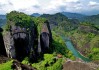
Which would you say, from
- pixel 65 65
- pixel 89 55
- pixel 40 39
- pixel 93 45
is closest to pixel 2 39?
pixel 40 39

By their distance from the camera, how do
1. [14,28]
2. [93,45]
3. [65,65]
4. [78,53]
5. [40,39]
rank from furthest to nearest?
[78,53] → [93,45] → [40,39] → [14,28] → [65,65]

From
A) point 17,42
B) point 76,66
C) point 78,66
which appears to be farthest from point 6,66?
point 17,42

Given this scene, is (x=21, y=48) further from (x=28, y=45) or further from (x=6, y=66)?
(x=6, y=66)

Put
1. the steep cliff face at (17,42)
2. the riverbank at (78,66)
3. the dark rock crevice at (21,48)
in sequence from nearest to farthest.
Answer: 1. the riverbank at (78,66)
2. the steep cliff face at (17,42)
3. the dark rock crevice at (21,48)

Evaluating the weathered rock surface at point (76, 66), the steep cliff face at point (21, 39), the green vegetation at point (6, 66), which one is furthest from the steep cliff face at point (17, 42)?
the green vegetation at point (6, 66)

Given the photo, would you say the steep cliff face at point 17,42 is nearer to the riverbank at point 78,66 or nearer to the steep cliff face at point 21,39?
the steep cliff face at point 21,39

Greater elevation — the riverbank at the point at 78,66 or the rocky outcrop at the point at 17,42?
the rocky outcrop at the point at 17,42

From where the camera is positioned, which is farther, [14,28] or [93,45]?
[93,45]

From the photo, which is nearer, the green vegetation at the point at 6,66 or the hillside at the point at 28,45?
the green vegetation at the point at 6,66

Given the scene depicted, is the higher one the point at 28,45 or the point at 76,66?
the point at 28,45

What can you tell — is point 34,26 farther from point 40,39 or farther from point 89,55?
point 89,55

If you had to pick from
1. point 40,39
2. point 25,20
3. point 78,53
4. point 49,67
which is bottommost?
point 78,53
